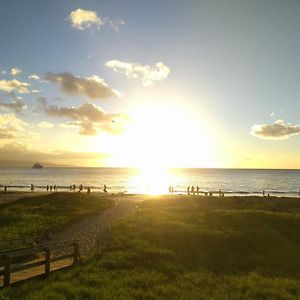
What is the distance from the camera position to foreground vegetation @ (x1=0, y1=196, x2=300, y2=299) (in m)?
14.3

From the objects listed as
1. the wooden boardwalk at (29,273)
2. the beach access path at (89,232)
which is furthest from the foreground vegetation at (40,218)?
the wooden boardwalk at (29,273)

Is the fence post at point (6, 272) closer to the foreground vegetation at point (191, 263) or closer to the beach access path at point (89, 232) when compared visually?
the foreground vegetation at point (191, 263)

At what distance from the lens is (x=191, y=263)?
1989cm

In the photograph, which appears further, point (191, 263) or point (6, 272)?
point (191, 263)

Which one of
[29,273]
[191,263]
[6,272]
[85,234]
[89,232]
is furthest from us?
[89,232]

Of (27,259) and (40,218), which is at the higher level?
(40,218)

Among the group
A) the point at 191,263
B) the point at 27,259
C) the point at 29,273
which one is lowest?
the point at 191,263

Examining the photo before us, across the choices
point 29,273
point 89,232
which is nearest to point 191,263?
point 29,273

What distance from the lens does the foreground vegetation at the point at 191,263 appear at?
564 inches

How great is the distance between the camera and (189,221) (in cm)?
3081

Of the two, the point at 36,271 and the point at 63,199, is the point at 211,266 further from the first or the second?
the point at 63,199

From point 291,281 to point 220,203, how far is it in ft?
126

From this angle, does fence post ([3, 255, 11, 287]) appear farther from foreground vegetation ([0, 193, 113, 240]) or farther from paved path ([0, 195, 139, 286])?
foreground vegetation ([0, 193, 113, 240])

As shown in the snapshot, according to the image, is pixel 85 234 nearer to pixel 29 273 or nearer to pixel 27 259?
pixel 27 259
